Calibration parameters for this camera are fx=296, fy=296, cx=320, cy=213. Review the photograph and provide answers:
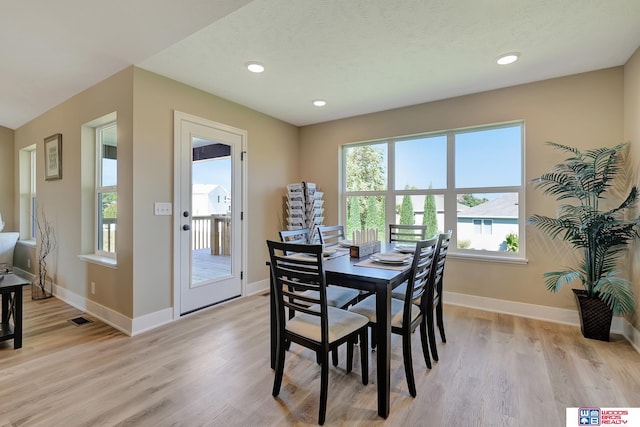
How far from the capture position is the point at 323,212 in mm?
4441

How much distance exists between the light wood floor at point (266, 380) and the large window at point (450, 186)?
1.09 metres

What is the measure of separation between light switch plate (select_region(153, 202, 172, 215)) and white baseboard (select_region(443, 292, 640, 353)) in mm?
3215

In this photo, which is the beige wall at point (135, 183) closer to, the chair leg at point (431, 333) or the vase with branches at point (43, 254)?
the vase with branches at point (43, 254)

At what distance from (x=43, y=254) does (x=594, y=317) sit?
630 centimetres

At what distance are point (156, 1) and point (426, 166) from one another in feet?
10.3

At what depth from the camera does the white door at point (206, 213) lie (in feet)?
9.96

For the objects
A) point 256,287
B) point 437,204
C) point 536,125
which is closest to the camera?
point 536,125

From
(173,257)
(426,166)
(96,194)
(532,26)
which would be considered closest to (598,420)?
(532,26)

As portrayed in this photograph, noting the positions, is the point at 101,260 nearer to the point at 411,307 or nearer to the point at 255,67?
the point at 255,67

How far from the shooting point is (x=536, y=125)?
303 centimetres

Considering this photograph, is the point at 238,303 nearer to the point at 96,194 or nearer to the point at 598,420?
the point at 96,194

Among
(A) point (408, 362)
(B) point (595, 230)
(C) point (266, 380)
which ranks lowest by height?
(C) point (266, 380)

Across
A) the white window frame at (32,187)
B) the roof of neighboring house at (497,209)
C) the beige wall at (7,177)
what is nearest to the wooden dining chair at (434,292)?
the roof of neighboring house at (497,209)

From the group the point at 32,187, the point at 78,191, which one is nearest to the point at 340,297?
the point at 78,191
